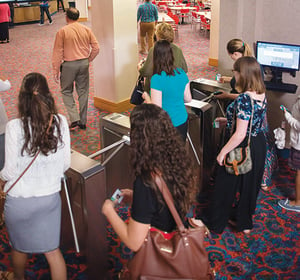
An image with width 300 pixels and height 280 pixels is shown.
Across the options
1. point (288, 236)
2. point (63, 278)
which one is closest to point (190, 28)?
point (288, 236)

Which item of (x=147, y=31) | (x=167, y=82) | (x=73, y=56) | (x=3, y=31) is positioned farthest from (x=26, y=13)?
(x=167, y=82)

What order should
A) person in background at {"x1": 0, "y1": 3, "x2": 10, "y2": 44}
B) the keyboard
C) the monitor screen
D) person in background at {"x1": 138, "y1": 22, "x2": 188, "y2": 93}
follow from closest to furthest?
person in background at {"x1": 138, "y1": 22, "x2": 188, "y2": 93}
the monitor screen
the keyboard
person in background at {"x1": 0, "y1": 3, "x2": 10, "y2": 44}

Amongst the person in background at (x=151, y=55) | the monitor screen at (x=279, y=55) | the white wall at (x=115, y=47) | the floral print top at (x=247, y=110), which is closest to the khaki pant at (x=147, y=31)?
the white wall at (x=115, y=47)

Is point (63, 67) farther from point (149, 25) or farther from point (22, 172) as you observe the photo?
point (149, 25)

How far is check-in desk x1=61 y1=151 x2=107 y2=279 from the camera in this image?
98.0 inches

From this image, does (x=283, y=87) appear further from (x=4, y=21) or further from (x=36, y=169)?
(x=4, y=21)

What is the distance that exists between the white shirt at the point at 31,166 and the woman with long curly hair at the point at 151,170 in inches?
21.6

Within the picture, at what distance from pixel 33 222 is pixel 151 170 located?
0.91m

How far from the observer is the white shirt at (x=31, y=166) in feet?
6.82

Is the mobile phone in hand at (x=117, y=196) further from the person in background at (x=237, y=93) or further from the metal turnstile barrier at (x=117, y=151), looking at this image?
the person in background at (x=237, y=93)

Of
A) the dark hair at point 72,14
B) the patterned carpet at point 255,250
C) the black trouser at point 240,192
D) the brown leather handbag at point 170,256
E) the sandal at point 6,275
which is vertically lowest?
the patterned carpet at point 255,250

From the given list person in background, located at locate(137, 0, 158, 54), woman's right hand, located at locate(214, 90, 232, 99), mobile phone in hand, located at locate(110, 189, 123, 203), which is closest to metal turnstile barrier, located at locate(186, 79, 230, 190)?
woman's right hand, located at locate(214, 90, 232, 99)

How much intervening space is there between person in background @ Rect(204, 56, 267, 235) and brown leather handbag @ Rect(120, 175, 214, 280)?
1166 millimetres

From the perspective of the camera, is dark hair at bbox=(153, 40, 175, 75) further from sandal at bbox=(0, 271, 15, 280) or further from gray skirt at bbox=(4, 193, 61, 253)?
sandal at bbox=(0, 271, 15, 280)
